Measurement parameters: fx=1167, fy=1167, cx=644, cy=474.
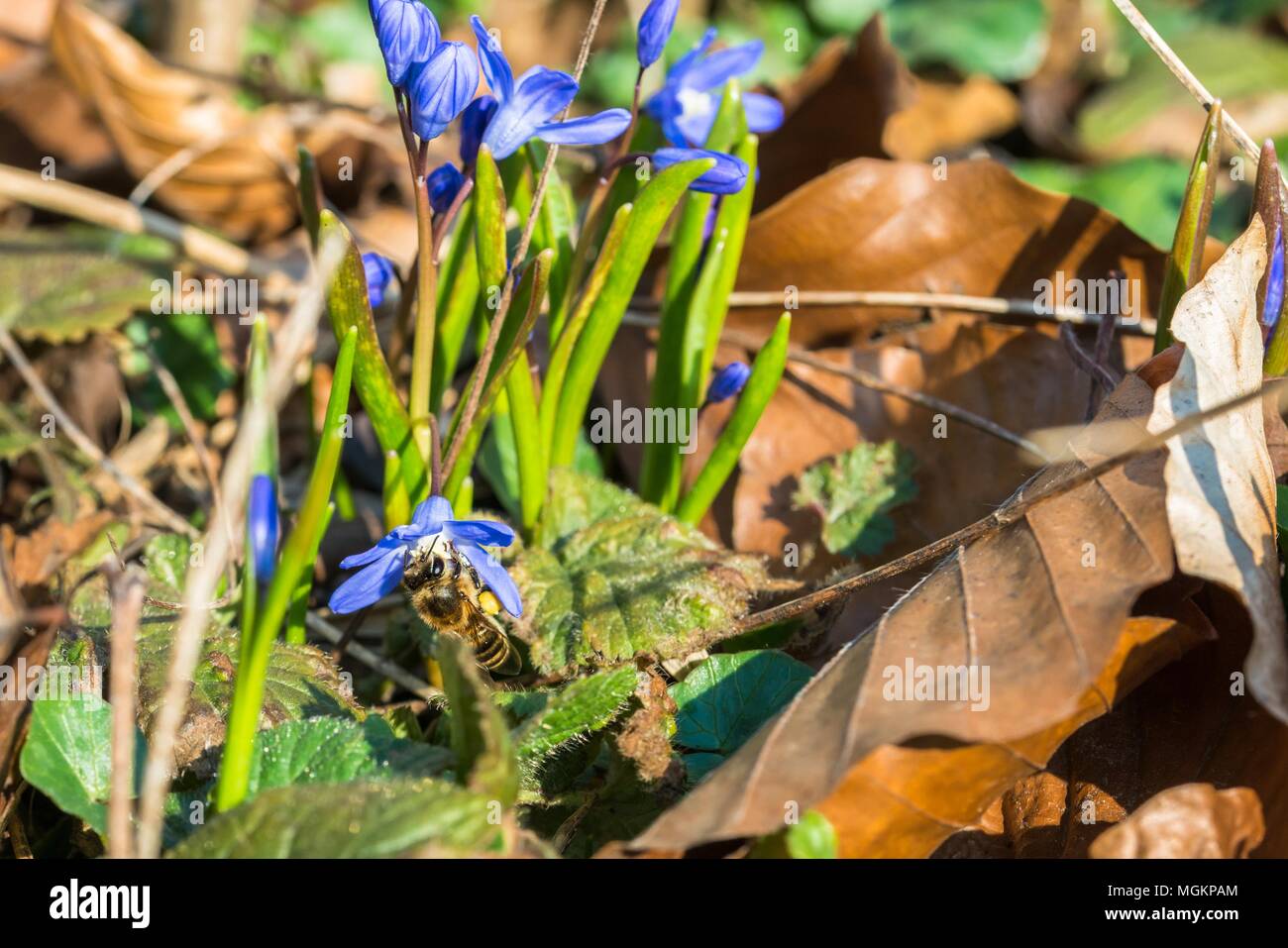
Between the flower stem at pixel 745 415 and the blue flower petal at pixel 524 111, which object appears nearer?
the blue flower petal at pixel 524 111

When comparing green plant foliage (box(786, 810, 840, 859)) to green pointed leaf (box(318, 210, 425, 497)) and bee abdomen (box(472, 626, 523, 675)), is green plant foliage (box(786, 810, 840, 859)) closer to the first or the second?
bee abdomen (box(472, 626, 523, 675))

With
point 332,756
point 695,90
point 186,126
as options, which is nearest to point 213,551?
point 332,756

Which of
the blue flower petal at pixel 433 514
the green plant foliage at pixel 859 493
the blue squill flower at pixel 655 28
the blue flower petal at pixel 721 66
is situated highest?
the blue flower petal at pixel 721 66

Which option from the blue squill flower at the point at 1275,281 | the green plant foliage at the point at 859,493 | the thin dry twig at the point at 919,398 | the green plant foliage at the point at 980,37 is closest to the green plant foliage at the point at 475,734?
the green plant foliage at the point at 859,493

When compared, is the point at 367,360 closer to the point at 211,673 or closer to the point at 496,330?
the point at 496,330

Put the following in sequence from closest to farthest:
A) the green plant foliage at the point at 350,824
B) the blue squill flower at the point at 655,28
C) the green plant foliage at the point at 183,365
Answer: the green plant foliage at the point at 350,824, the blue squill flower at the point at 655,28, the green plant foliage at the point at 183,365

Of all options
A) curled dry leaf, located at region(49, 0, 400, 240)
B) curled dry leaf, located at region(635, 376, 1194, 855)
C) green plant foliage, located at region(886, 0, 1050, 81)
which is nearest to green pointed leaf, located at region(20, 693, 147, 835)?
curled dry leaf, located at region(635, 376, 1194, 855)

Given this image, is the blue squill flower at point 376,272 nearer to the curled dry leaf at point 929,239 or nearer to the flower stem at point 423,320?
the flower stem at point 423,320
